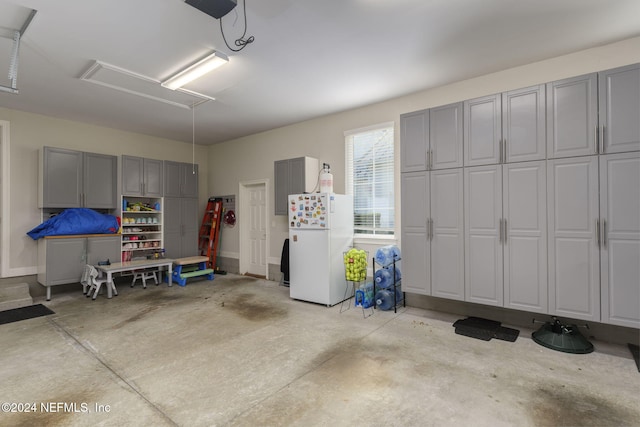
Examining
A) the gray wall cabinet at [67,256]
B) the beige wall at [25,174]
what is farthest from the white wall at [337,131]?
the beige wall at [25,174]

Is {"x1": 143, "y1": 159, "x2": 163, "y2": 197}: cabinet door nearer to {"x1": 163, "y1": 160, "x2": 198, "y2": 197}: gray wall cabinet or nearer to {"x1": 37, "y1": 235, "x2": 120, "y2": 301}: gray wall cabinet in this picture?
{"x1": 163, "y1": 160, "x2": 198, "y2": 197}: gray wall cabinet

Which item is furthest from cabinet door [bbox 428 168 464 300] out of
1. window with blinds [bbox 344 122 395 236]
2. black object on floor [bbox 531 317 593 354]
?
window with blinds [bbox 344 122 395 236]

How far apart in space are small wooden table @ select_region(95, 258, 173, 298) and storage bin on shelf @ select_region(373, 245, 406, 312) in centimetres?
411

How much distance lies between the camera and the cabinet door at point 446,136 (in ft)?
12.1

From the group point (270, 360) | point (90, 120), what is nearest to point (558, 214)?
point (270, 360)

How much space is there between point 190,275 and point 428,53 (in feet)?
18.5

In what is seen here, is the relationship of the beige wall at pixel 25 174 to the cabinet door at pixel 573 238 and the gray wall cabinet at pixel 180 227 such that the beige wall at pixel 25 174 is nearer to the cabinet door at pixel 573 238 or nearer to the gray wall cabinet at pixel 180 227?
the gray wall cabinet at pixel 180 227

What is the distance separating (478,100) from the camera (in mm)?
3572

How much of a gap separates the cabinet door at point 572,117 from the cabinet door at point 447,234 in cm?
95

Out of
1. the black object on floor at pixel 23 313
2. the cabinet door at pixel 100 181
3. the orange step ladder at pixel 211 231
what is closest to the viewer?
the black object on floor at pixel 23 313

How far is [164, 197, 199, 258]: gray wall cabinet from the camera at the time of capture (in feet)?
21.8

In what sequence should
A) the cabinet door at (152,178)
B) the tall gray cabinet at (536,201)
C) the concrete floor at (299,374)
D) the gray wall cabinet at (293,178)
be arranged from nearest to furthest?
the concrete floor at (299,374)
the tall gray cabinet at (536,201)
the gray wall cabinet at (293,178)
the cabinet door at (152,178)

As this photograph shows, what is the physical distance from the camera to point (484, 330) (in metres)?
3.58

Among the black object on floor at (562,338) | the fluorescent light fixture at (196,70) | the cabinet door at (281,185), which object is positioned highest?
the fluorescent light fixture at (196,70)
